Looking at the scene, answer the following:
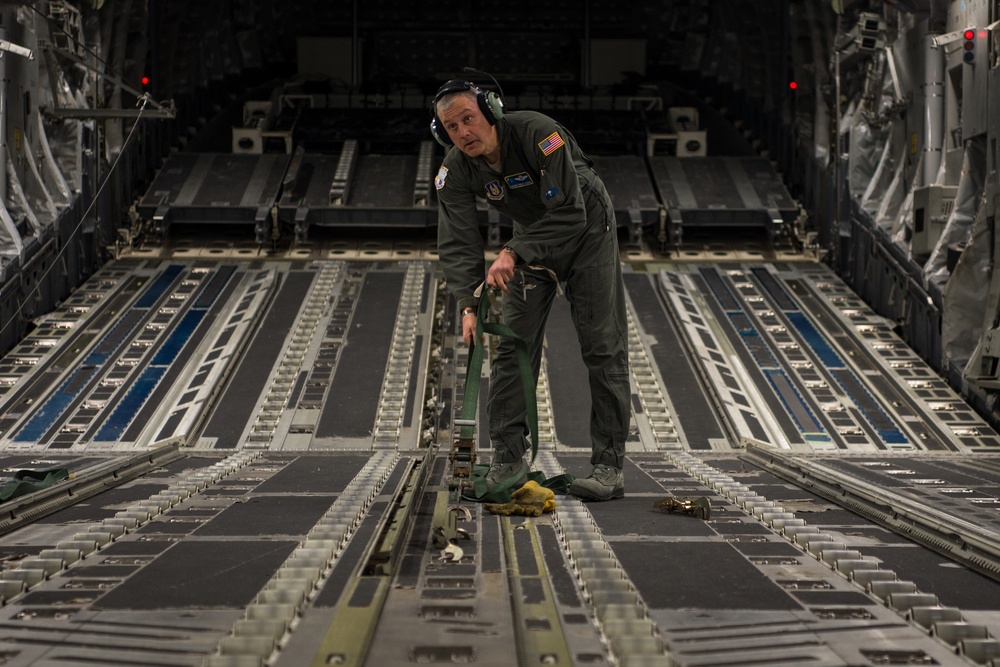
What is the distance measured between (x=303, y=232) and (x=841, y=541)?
29.5 ft

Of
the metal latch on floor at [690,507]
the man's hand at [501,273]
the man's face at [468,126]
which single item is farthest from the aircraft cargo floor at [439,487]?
the man's face at [468,126]

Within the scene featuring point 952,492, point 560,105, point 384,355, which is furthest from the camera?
point 560,105

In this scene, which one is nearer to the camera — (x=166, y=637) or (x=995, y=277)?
(x=166, y=637)

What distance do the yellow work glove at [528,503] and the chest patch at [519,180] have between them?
3.48 ft

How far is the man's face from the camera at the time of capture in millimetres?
3816

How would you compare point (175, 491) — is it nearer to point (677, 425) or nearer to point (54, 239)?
point (677, 425)

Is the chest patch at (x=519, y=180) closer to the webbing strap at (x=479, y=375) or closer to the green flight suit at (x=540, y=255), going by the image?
the green flight suit at (x=540, y=255)

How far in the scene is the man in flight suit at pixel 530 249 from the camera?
3.89m

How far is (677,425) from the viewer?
24.5ft

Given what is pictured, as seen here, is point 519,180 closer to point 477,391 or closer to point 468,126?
point 468,126

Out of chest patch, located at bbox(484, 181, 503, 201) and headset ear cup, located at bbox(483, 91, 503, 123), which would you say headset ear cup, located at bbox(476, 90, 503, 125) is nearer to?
headset ear cup, located at bbox(483, 91, 503, 123)

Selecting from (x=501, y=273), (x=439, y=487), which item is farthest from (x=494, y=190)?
(x=439, y=487)

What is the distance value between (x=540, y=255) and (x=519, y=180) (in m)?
0.31

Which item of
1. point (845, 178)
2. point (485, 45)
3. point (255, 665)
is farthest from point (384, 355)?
point (485, 45)
